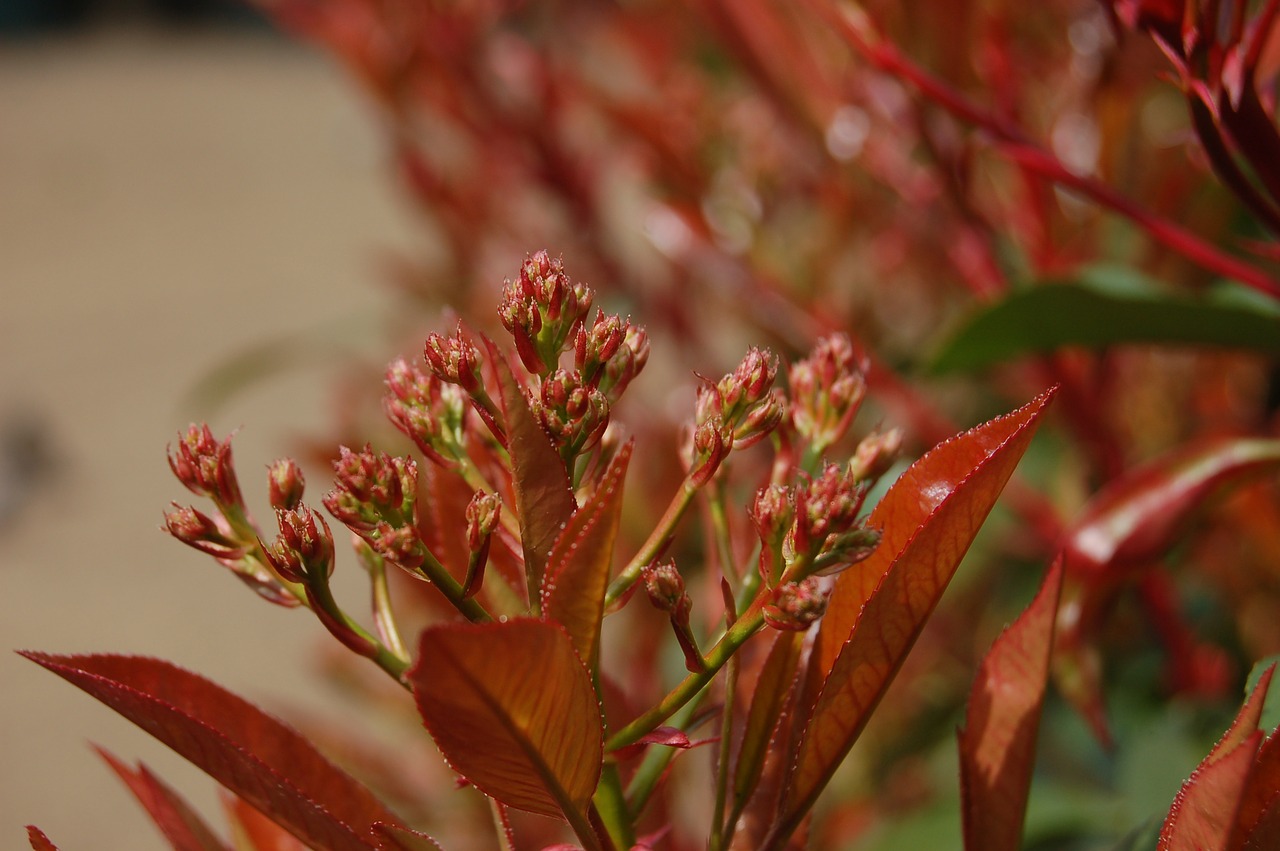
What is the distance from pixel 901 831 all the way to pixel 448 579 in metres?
0.63

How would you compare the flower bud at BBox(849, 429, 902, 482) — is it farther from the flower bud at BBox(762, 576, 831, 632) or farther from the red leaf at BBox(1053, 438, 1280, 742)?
the red leaf at BBox(1053, 438, 1280, 742)

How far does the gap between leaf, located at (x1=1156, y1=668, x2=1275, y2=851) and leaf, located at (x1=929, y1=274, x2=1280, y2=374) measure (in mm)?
308

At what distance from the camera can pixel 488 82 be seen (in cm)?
136

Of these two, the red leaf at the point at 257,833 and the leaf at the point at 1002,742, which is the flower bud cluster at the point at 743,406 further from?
the red leaf at the point at 257,833

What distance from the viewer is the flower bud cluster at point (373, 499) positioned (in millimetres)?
368

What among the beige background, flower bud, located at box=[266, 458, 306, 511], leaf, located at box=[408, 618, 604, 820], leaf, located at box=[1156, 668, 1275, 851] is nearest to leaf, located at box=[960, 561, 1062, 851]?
leaf, located at box=[1156, 668, 1275, 851]

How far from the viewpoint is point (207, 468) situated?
40 centimetres

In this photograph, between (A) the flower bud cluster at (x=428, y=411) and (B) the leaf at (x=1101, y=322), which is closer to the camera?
(A) the flower bud cluster at (x=428, y=411)

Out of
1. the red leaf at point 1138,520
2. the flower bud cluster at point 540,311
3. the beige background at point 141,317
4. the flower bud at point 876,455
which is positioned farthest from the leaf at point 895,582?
the beige background at point 141,317

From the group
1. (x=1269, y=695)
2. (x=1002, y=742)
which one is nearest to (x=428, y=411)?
(x=1002, y=742)

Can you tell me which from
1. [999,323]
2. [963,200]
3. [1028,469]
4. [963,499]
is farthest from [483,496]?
[1028,469]

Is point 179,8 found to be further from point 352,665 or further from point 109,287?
point 352,665

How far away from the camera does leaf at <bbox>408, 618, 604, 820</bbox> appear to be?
0.30 meters

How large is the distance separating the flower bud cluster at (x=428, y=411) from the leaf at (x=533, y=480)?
0.05m
